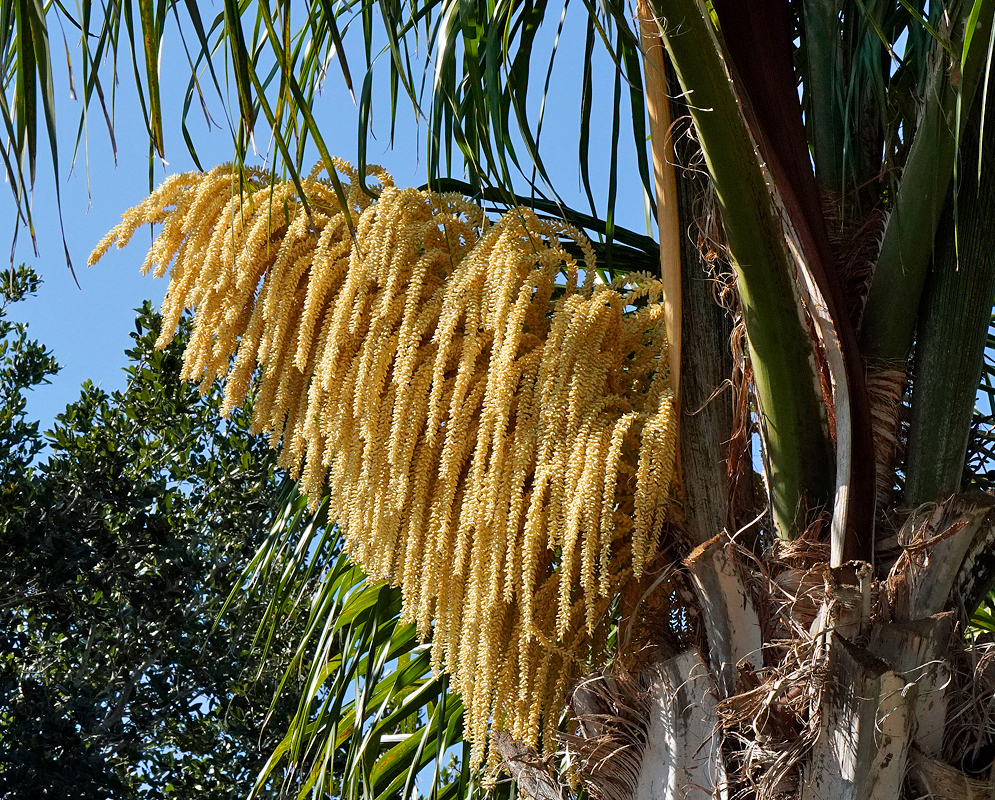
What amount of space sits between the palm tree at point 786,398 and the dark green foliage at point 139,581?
4.72 m

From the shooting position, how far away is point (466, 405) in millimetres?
1765

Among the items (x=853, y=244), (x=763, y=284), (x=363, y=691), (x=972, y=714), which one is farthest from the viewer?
(x=363, y=691)

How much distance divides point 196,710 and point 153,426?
184cm

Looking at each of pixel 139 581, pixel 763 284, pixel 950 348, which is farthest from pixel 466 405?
pixel 139 581

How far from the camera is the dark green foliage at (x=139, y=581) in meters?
6.16

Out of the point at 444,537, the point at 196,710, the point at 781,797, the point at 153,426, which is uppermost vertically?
the point at 153,426

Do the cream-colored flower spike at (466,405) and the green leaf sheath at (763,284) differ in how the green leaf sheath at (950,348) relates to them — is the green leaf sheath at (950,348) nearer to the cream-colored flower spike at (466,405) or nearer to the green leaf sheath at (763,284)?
the green leaf sheath at (763,284)

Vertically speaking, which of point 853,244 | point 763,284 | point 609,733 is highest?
point 853,244

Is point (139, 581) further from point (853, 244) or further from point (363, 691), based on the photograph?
point (853, 244)

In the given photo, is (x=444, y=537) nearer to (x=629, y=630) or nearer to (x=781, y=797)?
(x=629, y=630)

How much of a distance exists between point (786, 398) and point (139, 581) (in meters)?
5.55

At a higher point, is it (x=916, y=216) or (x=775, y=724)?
(x=916, y=216)

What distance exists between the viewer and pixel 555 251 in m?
1.86

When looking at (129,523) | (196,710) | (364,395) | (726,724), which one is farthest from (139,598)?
(726,724)
